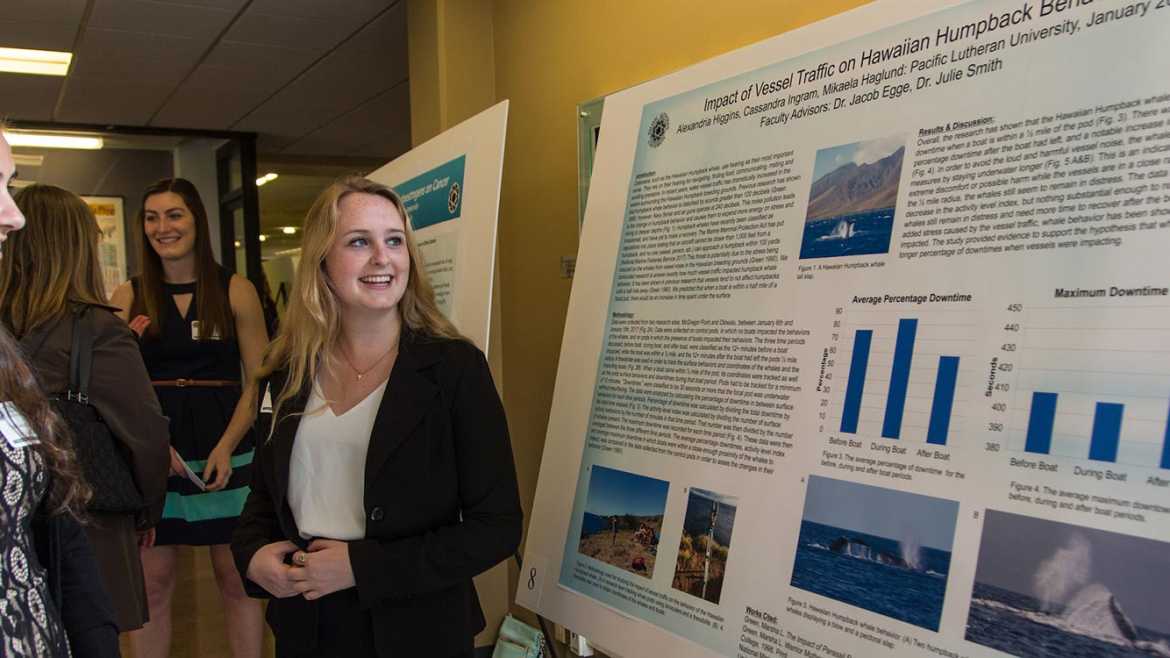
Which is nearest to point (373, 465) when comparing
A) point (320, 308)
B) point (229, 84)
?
point (320, 308)

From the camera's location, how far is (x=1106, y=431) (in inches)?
44.0

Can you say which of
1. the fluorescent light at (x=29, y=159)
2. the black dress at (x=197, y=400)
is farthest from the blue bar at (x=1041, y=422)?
the fluorescent light at (x=29, y=159)

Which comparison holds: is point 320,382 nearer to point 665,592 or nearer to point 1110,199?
point 665,592

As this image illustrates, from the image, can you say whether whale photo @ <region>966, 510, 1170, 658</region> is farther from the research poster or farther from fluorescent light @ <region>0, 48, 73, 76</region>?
fluorescent light @ <region>0, 48, 73, 76</region>

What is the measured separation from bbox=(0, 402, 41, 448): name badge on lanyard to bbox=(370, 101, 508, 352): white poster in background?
95 cm

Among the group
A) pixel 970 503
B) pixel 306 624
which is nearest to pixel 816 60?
pixel 970 503

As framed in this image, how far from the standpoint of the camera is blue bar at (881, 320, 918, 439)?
53.0 inches

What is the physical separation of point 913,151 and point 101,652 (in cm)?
150

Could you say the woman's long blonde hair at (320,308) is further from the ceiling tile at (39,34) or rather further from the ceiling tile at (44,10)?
the ceiling tile at (39,34)

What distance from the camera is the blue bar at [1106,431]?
1.11 metres

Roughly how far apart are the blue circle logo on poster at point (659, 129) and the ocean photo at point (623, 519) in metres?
0.73

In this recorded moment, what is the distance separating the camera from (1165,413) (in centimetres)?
106

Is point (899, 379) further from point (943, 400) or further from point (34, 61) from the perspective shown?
point (34, 61)

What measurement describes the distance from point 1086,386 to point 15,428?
1.50 metres
